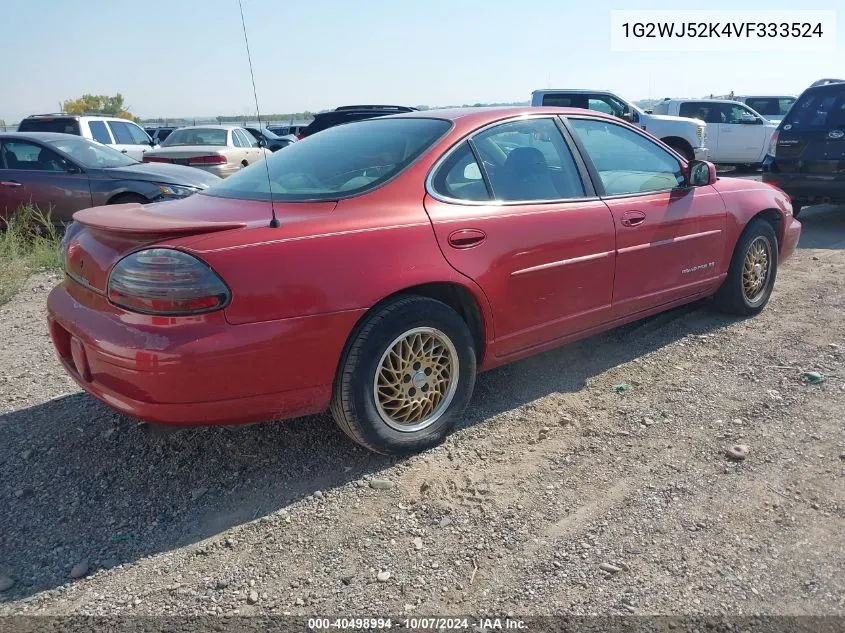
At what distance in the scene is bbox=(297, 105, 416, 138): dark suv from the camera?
10.5m

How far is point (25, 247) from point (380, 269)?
5633 mm

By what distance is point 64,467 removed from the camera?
3.17m

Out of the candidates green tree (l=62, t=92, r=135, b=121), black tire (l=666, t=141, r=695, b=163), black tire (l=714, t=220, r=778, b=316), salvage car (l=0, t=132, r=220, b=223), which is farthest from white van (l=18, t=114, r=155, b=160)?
green tree (l=62, t=92, r=135, b=121)

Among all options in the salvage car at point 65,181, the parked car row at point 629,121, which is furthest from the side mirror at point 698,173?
the salvage car at point 65,181

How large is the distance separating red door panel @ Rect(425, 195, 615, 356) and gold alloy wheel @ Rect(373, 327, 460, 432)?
13.0 inches

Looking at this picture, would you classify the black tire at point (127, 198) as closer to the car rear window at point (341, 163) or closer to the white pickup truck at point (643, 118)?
the car rear window at point (341, 163)

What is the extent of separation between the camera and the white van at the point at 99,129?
12.7 m

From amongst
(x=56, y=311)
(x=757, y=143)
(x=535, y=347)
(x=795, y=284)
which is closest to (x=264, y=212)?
(x=56, y=311)

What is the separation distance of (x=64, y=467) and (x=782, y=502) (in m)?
3.07

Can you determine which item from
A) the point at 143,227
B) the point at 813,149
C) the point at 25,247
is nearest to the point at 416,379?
the point at 143,227

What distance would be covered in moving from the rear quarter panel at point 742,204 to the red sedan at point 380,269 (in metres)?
0.38

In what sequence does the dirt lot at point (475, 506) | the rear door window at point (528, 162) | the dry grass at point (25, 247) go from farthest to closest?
the dry grass at point (25, 247)
the rear door window at point (528, 162)
the dirt lot at point (475, 506)

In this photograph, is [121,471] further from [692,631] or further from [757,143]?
[757,143]

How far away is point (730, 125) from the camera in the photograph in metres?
15.9
